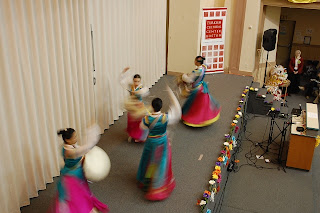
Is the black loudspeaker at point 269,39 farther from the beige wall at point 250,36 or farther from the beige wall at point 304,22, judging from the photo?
the beige wall at point 304,22

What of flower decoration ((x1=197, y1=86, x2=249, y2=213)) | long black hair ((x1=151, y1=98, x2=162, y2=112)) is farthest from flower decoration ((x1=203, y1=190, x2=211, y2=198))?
long black hair ((x1=151, y1=98, x2=162, y2=112))

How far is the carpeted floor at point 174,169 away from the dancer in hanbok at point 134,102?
0.65 ft

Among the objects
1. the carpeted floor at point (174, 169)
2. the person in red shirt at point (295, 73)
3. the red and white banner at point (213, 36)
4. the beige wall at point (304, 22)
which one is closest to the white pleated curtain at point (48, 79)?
the carpeted floor at point (174, 169)

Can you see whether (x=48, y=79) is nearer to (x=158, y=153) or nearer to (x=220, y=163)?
(x=158, y=153)

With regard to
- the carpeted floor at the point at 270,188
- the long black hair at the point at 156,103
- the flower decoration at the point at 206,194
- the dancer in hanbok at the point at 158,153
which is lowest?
the carpeted floor at the point at 270,188

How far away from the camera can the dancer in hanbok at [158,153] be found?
4.43 m

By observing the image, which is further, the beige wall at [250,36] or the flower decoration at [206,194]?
the beige wall at [250,36]

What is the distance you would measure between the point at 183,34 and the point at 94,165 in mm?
5590

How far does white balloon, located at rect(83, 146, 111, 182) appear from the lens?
3859 mm

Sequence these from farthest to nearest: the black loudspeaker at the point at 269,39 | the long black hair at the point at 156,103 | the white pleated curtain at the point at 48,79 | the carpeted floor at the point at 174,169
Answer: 1. the black loudspeaker at the point at 269,39
2. the carpeted floor at the point at 174,169
3. the long black hair at the point at 156,103
4. the white pleated curtain at the point at 48,79

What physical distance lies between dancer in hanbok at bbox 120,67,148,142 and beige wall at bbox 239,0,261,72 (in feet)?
14.7

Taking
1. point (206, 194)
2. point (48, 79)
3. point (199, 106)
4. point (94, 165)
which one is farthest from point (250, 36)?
point (94, 165)

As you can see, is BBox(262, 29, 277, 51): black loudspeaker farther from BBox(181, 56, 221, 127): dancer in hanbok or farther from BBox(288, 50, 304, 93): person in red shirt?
BBox(181, 56, 221, 127): dancer in hanbok

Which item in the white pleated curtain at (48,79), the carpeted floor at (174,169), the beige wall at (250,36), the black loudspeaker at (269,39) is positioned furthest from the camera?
the black loudspeaker at (269,39)
